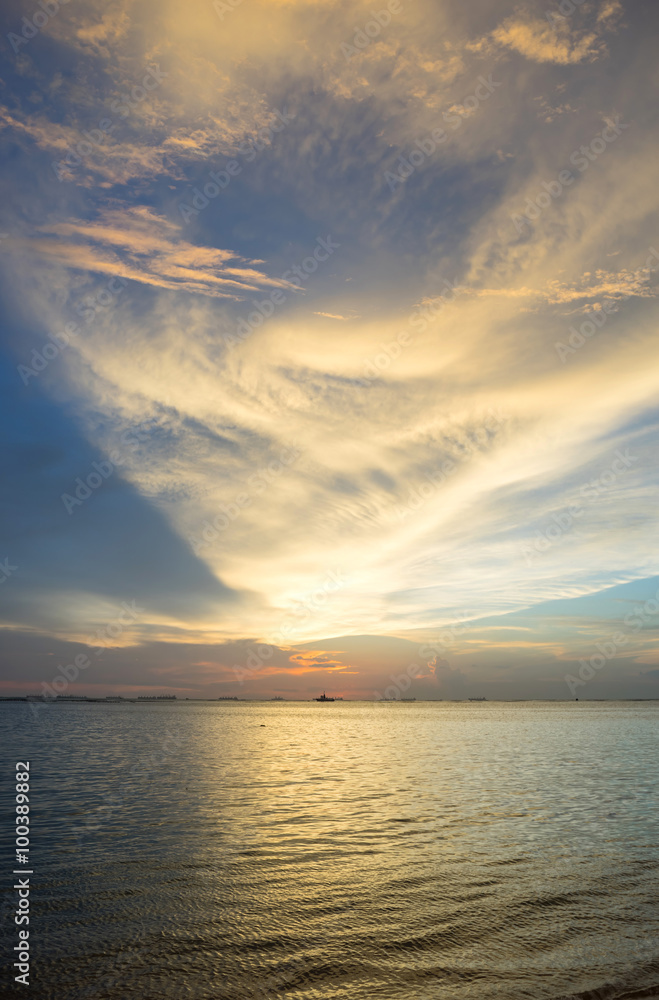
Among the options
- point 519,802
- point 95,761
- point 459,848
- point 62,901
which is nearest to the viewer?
point 62,901

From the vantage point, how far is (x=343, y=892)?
2005 centimetres

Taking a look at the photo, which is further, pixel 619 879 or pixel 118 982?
pixel 619 879

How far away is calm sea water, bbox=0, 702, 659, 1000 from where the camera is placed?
45.8 ft

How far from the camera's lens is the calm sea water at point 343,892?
549 inches

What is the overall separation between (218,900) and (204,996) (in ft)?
23.2

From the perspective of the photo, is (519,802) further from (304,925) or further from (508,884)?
→ (304,925)

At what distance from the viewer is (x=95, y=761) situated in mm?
65250

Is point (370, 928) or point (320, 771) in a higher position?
point (370, 928)

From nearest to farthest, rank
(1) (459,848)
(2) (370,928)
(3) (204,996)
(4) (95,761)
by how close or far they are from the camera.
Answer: (3) (204,996), (2) (370,928), (1) (459,848), (4) (95,761)

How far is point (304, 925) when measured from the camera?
17.1 m

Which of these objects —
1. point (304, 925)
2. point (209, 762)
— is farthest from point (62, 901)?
point (209, 762)

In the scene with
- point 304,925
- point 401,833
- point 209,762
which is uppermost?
point 304,925

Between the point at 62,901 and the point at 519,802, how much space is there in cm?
2928

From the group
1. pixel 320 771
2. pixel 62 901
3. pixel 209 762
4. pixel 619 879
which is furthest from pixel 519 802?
pixel 209 762
